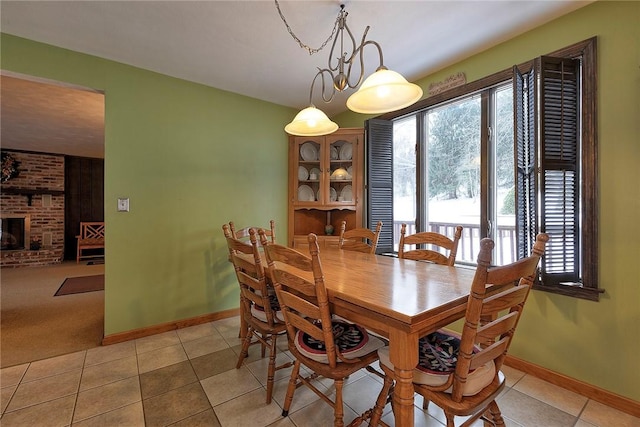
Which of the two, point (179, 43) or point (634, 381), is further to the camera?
point (179, 43)

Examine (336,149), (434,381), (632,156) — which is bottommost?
(434,381)

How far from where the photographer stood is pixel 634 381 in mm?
1621

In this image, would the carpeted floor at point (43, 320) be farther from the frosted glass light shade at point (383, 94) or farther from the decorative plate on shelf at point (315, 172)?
the frosted glass light shade at point (383, 94)

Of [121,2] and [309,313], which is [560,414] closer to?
[309,313]

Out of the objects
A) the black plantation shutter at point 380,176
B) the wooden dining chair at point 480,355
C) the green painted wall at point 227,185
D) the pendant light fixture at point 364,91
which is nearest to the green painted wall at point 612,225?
the green painted wall at point 227,185

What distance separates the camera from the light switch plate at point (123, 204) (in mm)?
2517

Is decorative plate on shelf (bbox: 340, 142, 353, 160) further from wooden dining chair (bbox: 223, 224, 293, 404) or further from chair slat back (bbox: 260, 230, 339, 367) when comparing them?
chair slat back (bbox: 260, 230, 339, 367)

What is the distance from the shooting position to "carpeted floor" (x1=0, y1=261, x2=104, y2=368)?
233 cm

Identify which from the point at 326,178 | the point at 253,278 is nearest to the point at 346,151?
the point at 326,178

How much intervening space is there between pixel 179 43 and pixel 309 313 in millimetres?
2268

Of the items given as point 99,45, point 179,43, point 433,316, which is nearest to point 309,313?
point 433,316

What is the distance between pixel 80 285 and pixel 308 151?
4101mm

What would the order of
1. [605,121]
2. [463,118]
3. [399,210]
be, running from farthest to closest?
[399,210] → [463,118] → [605,121]

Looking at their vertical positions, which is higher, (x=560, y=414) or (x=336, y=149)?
(x=336, y=149)
